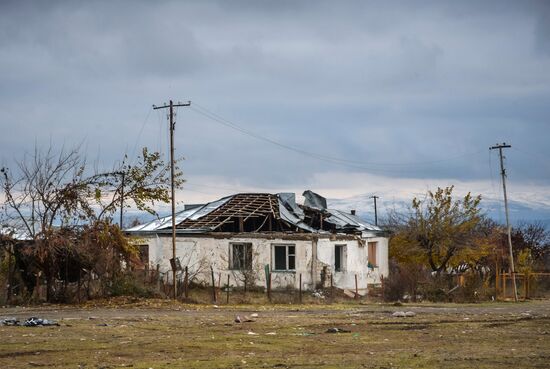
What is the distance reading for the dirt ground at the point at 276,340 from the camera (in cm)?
1602

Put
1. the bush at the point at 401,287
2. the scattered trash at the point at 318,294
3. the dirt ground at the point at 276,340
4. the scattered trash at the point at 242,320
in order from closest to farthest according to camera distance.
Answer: the dirt ground at the point at 276,340 → the scattered trash at the point at 242,320 → the bush at the point at 401,287 → the scattered trash at the point at 318,294

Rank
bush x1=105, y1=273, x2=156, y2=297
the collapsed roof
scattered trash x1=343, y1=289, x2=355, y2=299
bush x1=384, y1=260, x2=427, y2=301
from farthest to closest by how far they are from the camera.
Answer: the collapsed roof
scattered trash x1=343, y1=289, x2=355, y2=299
bush x1=384, y1=260, x2=427, y2=301
bush x1=105, y1=273, x2=156, y2=297

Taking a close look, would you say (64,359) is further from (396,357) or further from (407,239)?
(407,239)

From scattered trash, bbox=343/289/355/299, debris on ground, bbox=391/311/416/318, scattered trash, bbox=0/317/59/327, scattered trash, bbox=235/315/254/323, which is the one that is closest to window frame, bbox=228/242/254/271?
scattered trash, bbox=343/289/355/299

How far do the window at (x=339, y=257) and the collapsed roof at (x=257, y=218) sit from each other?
116 cm

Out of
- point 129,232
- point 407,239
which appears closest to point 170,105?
point 129,232

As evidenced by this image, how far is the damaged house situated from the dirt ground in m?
13.2

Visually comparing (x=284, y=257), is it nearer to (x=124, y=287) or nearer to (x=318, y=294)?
(x=318, y=294)

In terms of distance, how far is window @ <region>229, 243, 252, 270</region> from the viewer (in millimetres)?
43875

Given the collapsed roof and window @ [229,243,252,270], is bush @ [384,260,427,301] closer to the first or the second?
the collapsed roof

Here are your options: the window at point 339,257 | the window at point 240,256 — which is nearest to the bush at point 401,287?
the window at point 339,257

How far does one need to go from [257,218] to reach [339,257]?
4694 millimetres

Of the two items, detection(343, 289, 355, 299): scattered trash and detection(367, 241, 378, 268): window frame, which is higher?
detection(367, 241, 378, 268): window frame

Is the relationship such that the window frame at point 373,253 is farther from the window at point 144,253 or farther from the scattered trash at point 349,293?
the window at point 144,253
